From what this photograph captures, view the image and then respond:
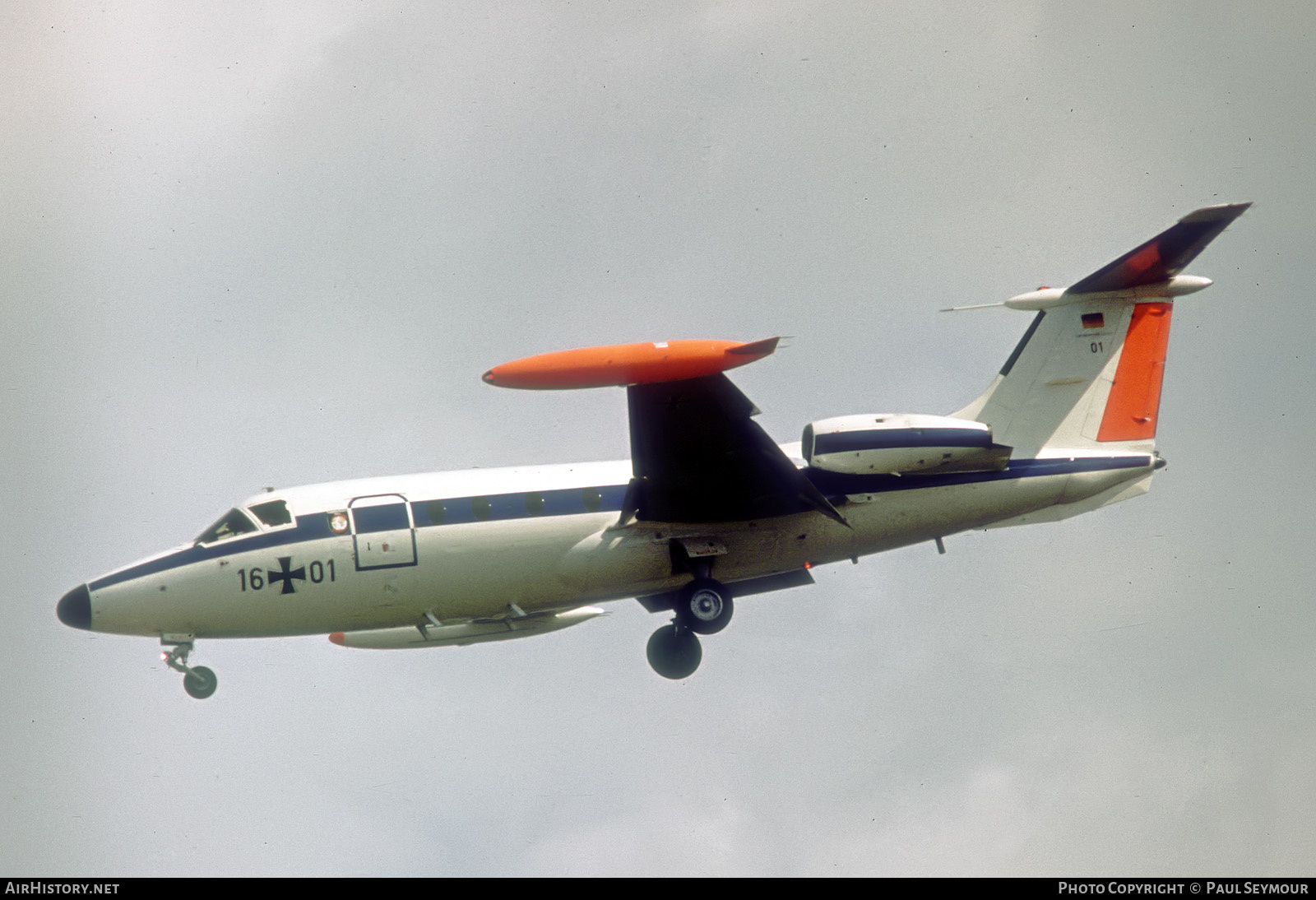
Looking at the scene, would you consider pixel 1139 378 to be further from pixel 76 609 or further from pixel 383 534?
pixel 76 609

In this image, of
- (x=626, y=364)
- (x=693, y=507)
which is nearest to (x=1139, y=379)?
(x=693, y=507)

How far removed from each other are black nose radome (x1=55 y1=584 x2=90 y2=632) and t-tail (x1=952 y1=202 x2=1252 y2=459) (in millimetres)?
15383

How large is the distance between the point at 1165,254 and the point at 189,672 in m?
18.0

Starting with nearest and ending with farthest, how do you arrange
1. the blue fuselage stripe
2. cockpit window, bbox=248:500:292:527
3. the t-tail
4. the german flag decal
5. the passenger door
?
the passenger door → the blue fuselage stripe → cockpit window, bbox=248:500:292:527 → the t-tail → the german flag decal

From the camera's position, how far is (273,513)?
23.3m

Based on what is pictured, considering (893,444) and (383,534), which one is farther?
(383,534)

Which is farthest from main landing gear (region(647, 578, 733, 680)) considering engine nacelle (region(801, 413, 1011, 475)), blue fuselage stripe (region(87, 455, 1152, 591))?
engine nacelle (region(801, 413, 1011, 475))

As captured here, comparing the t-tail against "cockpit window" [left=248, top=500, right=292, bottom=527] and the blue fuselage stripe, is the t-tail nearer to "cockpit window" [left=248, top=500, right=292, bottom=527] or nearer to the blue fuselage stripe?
the blue fuselage stripe

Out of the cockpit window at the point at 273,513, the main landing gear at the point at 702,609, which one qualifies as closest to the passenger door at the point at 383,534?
the cockpit window at the point at 273,513

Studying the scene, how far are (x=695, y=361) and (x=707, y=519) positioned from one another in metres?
4.44

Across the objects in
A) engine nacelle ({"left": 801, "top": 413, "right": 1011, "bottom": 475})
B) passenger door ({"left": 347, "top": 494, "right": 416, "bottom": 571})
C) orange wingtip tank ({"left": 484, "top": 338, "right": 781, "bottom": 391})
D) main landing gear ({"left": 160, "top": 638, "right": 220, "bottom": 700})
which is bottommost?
main landing gear ({"left": 160, "top": 638, "right": 220, "bottom": 700})

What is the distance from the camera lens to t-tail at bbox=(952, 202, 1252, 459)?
2389 cm

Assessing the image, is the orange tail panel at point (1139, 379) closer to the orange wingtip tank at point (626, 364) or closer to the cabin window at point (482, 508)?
the orange wingtip tank at point (626, 364)
